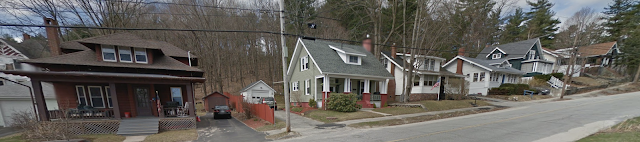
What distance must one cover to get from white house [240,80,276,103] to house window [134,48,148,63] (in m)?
11.2

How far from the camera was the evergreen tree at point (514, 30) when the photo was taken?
42.2 m

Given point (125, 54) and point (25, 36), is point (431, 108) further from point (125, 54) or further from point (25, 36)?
point (25, 36)

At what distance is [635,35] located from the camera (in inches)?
1207

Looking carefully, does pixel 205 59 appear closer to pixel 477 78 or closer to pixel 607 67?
pixel 477 78

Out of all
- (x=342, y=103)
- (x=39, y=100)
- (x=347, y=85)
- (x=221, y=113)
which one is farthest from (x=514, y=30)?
(x=39, y=100)

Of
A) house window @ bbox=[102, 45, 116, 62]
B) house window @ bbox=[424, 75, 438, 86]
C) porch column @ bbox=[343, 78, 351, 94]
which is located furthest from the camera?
house window @ bbox=[424, 75, 438, 86]

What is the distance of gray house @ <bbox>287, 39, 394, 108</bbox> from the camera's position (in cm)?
1703

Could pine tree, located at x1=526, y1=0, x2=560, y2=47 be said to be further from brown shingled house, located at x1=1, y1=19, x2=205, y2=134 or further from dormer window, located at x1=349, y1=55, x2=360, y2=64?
brown shingled house, located at x1=1, y1=19, x2=205, y2=134

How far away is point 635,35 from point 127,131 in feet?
202

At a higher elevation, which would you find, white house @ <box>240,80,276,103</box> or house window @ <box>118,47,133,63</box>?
house window @ <box>118,47,133,63</box>

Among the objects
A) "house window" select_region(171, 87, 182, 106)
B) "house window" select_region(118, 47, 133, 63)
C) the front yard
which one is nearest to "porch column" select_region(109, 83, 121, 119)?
"house window" select_region(118, 47, 133, 63)

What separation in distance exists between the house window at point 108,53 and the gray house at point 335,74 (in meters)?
12.9

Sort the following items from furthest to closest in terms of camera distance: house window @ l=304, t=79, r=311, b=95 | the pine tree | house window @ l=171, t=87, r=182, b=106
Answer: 1. the pine tree
2. house window @ l=304, t=79, r=311, b=95
3. house window @ l=171, t=87, r=182, b=106

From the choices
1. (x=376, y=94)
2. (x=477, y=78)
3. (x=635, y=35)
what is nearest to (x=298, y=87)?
(x=376, y=94)
